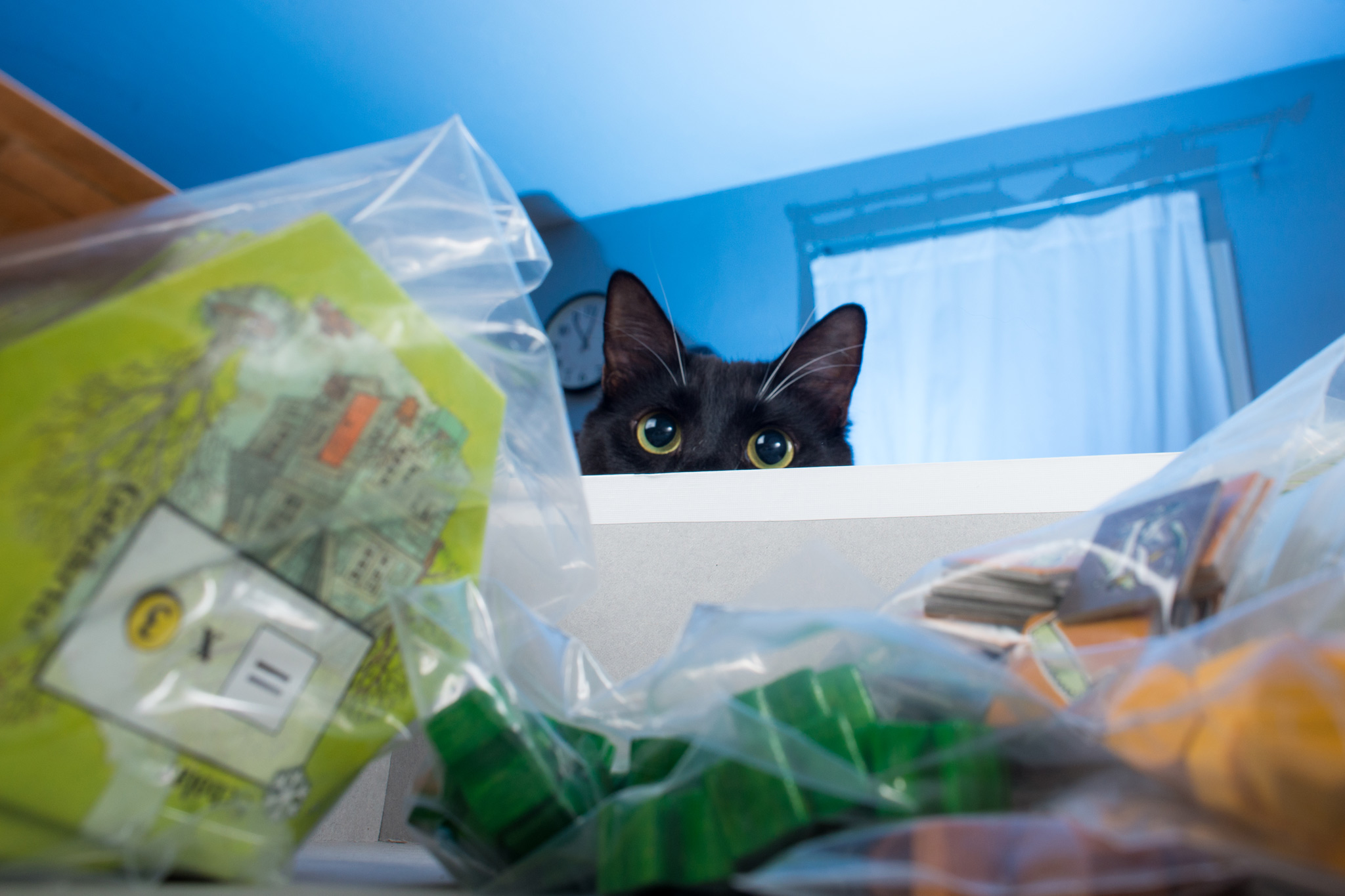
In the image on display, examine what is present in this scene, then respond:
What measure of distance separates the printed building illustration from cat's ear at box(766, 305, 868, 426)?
0.65m

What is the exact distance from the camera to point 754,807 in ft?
0.65

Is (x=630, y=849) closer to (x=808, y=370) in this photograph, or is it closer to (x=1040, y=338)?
(x=808, y=370)

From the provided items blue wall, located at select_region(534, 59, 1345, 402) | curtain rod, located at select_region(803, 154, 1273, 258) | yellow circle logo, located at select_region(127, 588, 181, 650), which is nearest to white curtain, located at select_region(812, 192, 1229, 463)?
curtain rod, located at select_region(803, 154, 1273, 258)

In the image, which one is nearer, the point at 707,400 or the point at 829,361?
the point at 707,400

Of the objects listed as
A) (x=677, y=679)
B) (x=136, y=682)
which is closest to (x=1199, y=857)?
(x=677, y=679)

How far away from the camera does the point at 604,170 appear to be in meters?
2.66

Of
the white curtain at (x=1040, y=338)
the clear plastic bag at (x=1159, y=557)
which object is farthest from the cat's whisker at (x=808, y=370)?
the white curtain at (x=1040, y=338)

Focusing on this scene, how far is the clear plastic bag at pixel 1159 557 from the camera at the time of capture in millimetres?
260

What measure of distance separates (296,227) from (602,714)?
0.22 m

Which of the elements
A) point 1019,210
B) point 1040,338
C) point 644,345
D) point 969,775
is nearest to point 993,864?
point 969,775

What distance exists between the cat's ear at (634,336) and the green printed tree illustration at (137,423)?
2.10ft

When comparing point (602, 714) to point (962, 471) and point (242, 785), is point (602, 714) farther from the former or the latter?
point (962, 471)

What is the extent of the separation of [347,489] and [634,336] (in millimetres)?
649

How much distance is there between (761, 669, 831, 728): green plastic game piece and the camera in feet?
0.75
